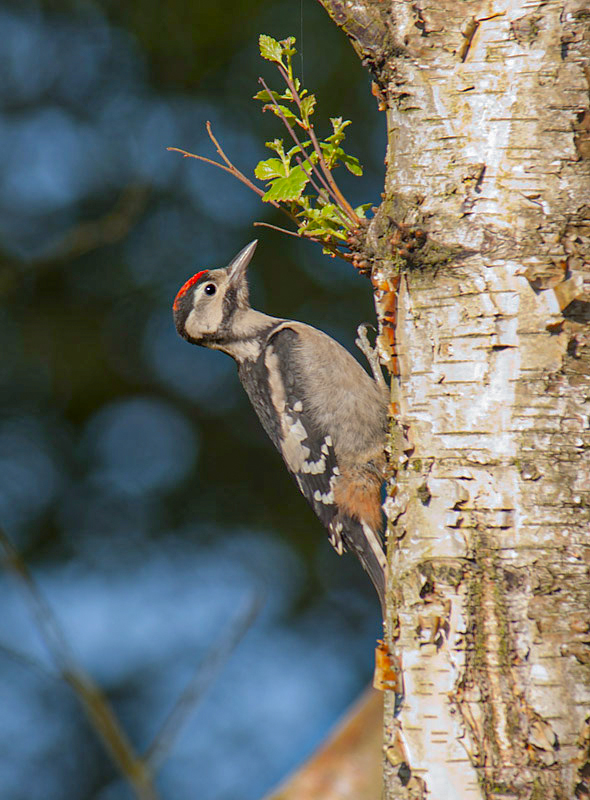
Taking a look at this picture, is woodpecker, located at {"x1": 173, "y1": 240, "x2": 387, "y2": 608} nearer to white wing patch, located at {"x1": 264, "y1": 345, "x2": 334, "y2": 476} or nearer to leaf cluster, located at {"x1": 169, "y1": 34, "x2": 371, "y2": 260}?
white wing patch, located at {"x1": 264, "y1": 345, "x2": 334, "y2": 476}

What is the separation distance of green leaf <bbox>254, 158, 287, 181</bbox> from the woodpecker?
→ 1.14m

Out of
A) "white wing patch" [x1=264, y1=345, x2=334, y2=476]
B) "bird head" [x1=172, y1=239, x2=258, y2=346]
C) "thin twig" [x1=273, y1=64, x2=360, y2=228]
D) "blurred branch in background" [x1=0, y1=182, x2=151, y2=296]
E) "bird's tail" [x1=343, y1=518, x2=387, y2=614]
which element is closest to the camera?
"thin twig" [x1=273, y1=64, x2=360, y2=228]

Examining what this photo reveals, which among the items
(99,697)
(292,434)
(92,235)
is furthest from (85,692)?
(92,235)

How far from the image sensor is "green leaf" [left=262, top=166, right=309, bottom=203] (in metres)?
2.26

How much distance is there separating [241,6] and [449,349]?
13.8 ft

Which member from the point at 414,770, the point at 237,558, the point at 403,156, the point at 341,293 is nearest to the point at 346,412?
the point at 403,156

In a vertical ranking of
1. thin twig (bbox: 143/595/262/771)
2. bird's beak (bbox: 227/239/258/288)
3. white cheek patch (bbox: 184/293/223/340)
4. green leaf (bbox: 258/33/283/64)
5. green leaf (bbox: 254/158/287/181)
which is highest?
green leaf (bbox: 258/33/283/64)

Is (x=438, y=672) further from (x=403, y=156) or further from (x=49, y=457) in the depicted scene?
(x=49, y=457)

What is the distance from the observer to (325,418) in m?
3.40

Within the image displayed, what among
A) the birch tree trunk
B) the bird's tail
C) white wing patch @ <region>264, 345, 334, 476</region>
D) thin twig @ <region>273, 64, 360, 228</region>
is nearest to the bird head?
white wing patch @ <region>264, 345, 334, 476</region>

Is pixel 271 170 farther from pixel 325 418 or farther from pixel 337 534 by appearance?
pixel 337 534

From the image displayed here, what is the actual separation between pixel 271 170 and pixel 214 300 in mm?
1538

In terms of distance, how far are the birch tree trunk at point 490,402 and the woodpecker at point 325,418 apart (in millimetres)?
1348

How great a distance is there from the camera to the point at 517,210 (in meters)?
1.77
